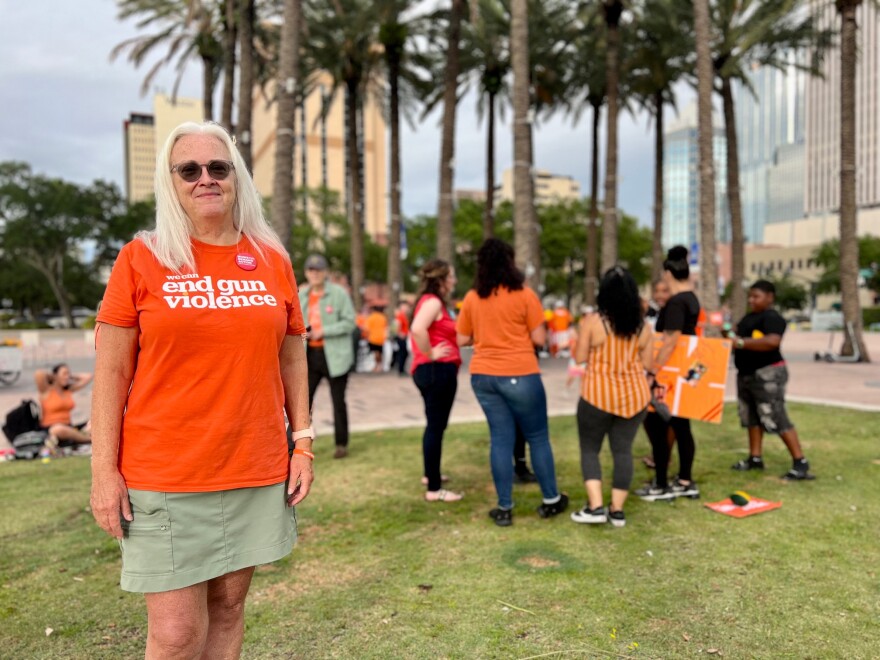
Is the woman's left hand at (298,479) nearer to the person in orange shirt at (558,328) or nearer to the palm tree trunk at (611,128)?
the person in orange shirt at (558,328)

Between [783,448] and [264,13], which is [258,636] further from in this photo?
[264,13]

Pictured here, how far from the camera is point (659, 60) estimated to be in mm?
22734

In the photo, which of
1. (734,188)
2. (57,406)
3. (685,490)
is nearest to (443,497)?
(685,490)

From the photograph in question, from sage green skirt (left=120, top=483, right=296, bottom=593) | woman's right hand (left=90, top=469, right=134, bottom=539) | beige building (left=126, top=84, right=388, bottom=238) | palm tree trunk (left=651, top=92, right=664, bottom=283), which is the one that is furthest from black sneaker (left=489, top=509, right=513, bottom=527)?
beige building (left=126, top=84, right=388, bottom=238)

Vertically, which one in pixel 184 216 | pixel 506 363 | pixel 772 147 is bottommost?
pixel 506 363

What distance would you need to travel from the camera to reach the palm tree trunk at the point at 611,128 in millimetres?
19688

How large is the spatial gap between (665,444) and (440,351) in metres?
1.90

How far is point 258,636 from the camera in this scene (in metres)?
3.10

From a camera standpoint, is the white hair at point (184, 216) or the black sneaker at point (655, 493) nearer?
the white hair at point (184, 216)

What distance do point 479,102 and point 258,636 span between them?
2616 centimetres

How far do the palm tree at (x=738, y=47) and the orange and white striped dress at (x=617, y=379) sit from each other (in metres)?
16.9

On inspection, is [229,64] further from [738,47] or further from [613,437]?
[613,437]

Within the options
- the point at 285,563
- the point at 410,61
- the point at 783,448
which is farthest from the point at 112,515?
the point at 410,61

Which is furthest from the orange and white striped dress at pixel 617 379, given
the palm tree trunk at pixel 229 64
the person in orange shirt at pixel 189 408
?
the palm tree trunk at pixel 229 64
